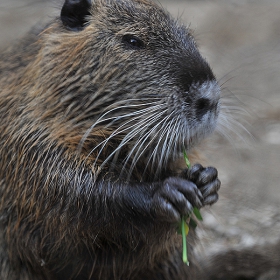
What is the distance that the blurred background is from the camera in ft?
14.2

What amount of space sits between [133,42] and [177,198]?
0.87 m

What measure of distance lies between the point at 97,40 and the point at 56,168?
701 mm

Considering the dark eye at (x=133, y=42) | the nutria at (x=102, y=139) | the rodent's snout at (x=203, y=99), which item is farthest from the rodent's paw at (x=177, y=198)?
the dark eye at (x=133, y=42)

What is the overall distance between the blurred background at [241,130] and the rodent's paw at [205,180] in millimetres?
447

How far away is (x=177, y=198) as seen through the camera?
2.96 meters

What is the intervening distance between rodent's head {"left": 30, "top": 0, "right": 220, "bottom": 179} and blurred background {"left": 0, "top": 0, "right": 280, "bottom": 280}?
0.38m

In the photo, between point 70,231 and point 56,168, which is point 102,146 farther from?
point 70,231

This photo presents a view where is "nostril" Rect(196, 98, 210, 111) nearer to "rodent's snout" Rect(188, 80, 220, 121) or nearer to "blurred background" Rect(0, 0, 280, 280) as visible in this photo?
"rodent's snout" Rect(188, 80, 220, 121)

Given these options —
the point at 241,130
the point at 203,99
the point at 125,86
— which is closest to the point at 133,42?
the point at 125,86

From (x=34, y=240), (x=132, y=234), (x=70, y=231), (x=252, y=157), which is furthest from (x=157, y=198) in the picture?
(x=252, y=157)

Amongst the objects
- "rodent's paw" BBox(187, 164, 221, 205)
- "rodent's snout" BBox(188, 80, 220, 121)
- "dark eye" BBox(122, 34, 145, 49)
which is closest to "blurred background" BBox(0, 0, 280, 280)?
"rodent's snout" BBox(188, 80, 220, 121)

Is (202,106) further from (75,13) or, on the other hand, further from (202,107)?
(75,13)

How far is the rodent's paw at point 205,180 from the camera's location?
10.2 ft

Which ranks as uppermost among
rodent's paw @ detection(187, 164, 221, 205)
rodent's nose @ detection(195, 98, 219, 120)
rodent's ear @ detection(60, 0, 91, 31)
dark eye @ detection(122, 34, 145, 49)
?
rodent's ear @ detection(60, 0, 91, 31)
